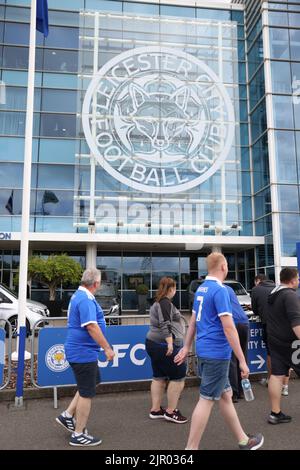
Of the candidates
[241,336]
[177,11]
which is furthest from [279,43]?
[241,336]

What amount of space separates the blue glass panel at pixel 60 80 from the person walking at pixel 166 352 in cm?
2108

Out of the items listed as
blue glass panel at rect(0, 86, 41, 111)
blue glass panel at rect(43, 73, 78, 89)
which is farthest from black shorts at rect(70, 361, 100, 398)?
blue glass panel at rect(43, 73, 78, 89)

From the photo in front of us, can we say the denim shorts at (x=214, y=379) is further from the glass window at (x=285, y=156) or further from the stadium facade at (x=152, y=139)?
the glass window at (x=285, y=156)

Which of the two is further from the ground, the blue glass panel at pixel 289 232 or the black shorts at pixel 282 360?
the blue glass panel at pixel 289 232

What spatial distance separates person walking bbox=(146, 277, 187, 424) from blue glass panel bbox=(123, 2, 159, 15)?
2436 centimetres

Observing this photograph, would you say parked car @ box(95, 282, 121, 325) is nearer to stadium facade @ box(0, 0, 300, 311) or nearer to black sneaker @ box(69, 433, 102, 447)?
stadium facade @ box(0, 0, 300, 311)

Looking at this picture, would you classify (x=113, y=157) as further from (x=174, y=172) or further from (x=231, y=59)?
(x=231, y=59)

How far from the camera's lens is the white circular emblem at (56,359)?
571cm

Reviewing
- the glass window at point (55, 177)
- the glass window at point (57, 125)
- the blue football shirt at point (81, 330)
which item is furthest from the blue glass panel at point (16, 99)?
the blue football shirt at point (81, 330)

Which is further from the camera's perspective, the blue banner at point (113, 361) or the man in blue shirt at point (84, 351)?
the blue banner at point (113, 361)

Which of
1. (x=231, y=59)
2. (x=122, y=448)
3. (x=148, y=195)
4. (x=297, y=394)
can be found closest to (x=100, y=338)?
(x=122, y=448)

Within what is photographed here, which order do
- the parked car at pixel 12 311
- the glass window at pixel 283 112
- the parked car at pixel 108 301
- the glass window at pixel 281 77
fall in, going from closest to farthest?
the parked car at pixel 12 311 < the parked car at pixel 108 301 < the glass window at pixel 283 112 < the glass window at pixel 281 77

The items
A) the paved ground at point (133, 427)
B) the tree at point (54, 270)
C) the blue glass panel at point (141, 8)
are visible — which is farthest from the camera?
the blue glass panel at point (141, 8)

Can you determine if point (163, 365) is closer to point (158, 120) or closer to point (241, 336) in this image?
point (241, 336)
